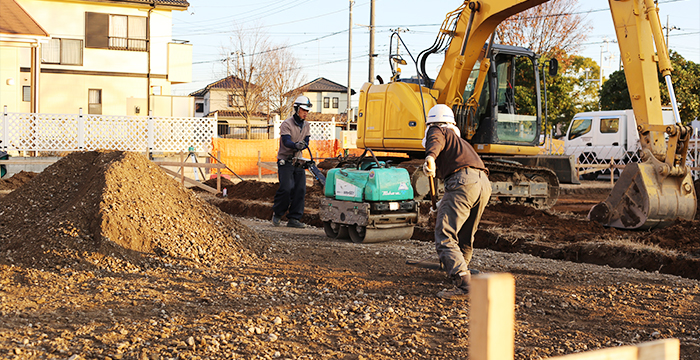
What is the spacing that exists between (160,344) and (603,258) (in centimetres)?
589

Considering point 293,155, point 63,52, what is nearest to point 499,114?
point 293,155

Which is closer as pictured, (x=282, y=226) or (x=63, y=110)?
(x=282, y=226)

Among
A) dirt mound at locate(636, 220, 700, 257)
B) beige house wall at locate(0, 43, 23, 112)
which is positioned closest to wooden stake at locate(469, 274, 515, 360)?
dirt mound at locate(636, 220, 700, 257)

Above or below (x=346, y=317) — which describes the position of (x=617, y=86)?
above

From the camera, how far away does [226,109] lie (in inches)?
2313

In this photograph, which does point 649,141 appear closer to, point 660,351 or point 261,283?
point 261,283

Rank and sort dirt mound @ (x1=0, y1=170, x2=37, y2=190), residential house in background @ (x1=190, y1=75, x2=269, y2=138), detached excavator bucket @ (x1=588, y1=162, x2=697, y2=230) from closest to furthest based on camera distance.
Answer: detached excavator bucket @ (x1=588, y1=162, x2=697, y2=230) < dirt mound @ (x1=0, y1=170, x2=37, y2=190) < residential house in background @ (x1=190, y1=75, x2=269, y2=138)

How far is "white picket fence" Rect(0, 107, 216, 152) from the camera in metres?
19.7

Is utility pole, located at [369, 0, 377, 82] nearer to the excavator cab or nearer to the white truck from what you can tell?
the white truck

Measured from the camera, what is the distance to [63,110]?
27344 mm

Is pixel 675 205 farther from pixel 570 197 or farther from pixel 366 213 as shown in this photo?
pixel 570 197

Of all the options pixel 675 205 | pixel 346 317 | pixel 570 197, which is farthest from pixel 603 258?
pixel 570 197

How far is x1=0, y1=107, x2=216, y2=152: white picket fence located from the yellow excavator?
33.3ft

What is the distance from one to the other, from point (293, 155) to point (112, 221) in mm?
3786
